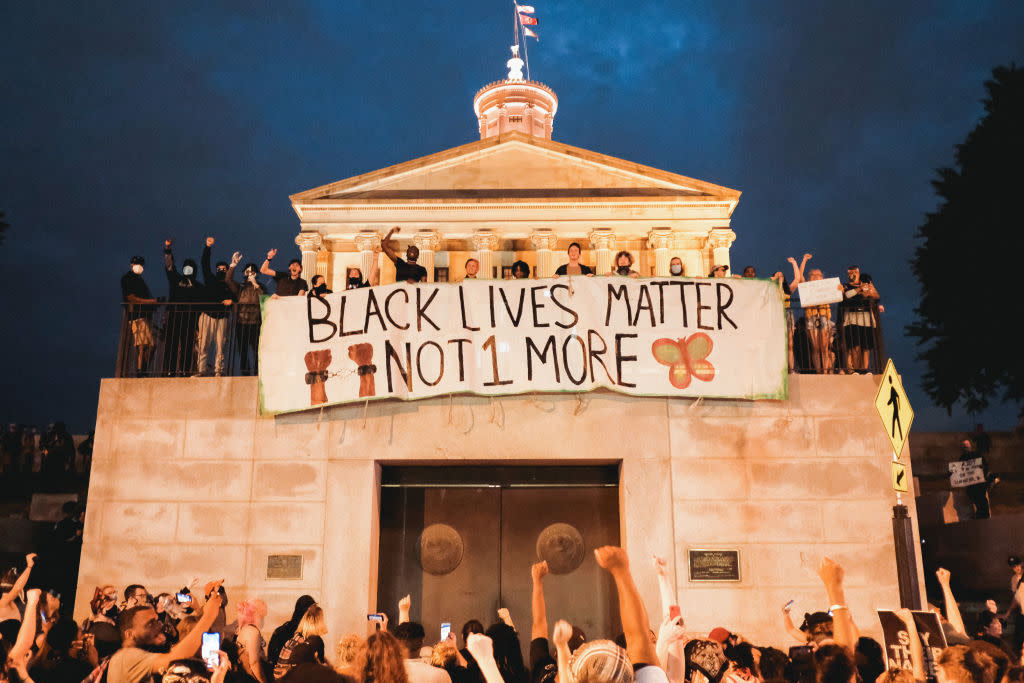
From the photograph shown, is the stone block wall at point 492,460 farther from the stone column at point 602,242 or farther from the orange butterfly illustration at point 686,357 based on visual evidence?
the stone column at point 602,242

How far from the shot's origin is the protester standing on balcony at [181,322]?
1305 centimetres

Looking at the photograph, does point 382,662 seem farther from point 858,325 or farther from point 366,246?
point 366,246

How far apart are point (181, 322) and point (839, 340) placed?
10.3 meters

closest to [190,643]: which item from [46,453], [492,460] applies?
[492,460]

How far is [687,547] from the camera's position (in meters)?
11.5

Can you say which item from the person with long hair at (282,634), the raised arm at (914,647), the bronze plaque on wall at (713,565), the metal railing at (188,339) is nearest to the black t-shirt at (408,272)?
the metal railing at (188,339)

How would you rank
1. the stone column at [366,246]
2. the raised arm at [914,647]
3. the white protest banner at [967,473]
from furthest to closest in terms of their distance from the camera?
1. the stone column at [366,246]
2. the white protest banner at [967,473]
3. the raised arm at [914,647]

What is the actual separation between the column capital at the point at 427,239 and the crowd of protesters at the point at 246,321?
24.6 metres

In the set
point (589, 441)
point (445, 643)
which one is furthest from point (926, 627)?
point (589, 441)

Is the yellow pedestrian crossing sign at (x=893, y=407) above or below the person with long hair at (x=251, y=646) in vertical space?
above

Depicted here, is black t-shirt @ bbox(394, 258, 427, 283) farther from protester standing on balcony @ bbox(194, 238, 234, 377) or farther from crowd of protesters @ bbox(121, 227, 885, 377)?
protester standing on balcony @ bbox(194, 238, 234, 377)

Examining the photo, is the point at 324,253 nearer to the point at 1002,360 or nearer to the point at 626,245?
the point at 626,245

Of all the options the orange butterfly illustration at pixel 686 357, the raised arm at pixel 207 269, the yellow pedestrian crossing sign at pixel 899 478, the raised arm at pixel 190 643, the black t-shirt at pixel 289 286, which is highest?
the raised arm at pixel 207 269

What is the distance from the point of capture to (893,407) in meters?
9.23
